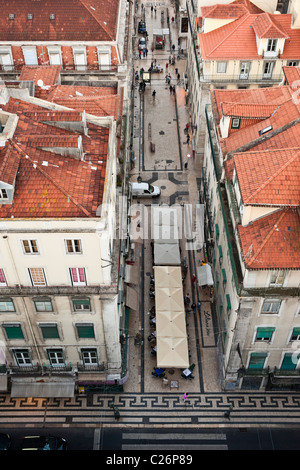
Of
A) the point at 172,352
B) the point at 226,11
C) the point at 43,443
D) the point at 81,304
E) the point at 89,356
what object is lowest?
the point at 43,443

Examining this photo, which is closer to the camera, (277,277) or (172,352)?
(277,277)

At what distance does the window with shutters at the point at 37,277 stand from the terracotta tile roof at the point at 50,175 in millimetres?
5323

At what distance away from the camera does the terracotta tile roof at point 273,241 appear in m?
39.4

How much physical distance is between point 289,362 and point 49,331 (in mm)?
22959

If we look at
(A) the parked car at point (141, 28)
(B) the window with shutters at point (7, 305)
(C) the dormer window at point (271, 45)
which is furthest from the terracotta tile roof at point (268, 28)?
(A) the parked car at point (141, 28)

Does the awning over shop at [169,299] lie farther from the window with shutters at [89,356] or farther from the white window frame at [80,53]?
the white window frame at [80,53]

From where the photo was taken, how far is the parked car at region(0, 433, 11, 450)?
46.1 m

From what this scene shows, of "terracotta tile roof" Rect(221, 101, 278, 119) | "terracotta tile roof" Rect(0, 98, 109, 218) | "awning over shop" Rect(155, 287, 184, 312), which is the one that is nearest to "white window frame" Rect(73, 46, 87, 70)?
"terracotta tile roof" Rect(221, 101, 278, 119)

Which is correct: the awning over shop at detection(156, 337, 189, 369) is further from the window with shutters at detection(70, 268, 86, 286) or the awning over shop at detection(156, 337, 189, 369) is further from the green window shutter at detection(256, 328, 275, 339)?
the window with shutters at detection(70, 268, 86, 286)

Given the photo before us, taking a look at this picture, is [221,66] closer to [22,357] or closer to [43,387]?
[22,357]

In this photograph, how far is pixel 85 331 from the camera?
45250 mm

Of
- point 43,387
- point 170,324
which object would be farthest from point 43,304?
point 170,324

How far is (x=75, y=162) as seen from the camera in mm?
41625
